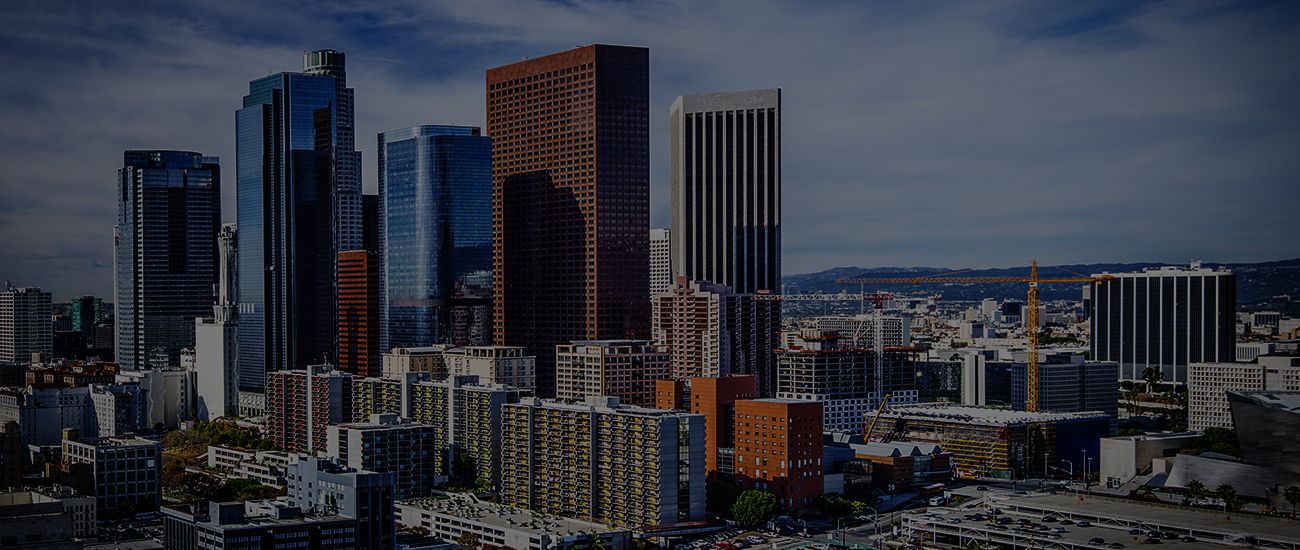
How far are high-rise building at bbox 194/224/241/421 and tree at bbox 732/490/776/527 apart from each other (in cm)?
4053

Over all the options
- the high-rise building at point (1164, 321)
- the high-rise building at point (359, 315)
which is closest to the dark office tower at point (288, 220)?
the high-rise building at point (359, 315)

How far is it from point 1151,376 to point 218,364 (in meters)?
58.5

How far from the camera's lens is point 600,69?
211 ft

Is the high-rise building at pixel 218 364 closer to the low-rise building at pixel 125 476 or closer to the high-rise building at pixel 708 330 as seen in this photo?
the high-rise building at pixel 708 330

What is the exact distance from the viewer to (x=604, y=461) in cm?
4222

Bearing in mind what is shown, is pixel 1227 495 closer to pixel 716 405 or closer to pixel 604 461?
pixel 716 405

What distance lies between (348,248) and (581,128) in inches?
863

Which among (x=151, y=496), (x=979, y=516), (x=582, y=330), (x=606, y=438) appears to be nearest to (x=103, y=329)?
(x=582, y=330)

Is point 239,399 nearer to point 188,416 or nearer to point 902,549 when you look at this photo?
point 188,416

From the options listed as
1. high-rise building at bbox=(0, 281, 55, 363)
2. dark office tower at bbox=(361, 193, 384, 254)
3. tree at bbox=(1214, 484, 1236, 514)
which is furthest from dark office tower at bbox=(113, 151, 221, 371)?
tree at bbox=(1214, 484, 1236, 514)

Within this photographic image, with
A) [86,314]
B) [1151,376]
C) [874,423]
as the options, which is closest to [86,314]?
[86,314]

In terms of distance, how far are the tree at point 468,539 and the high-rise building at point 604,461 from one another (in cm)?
367

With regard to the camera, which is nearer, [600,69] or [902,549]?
[902,549]

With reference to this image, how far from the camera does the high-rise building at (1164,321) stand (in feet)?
252
